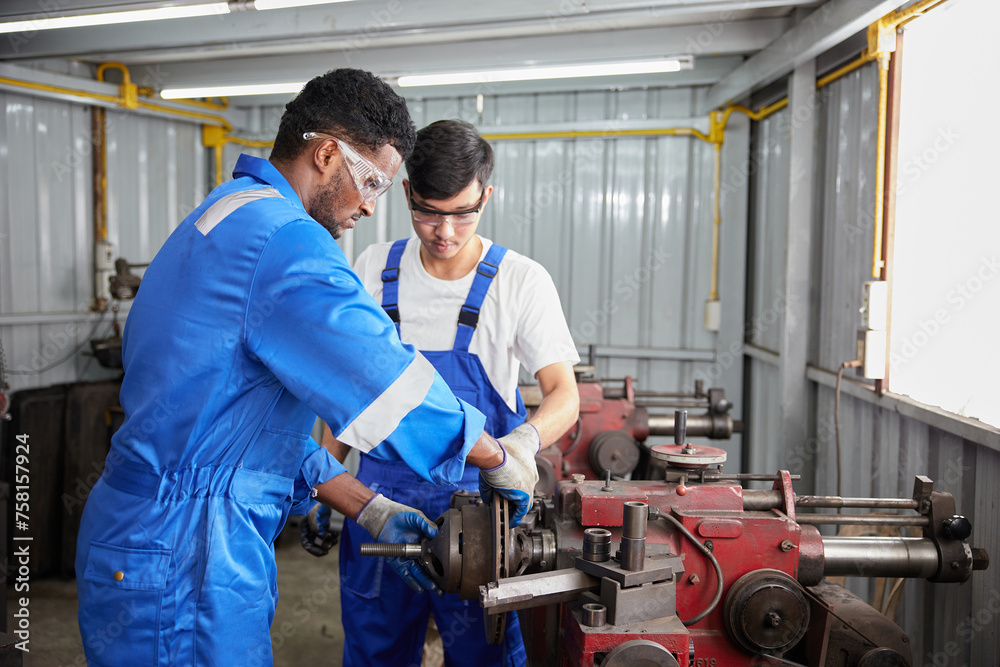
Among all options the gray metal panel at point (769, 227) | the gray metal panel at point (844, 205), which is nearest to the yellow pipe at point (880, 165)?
the gray metal panel at point (844, 205)

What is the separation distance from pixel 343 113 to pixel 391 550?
854 mm

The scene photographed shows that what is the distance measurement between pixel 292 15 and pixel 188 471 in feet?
Answer: 9.95

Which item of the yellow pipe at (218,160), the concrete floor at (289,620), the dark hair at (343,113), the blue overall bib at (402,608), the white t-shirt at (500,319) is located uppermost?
the yellow pipe at (218,160)

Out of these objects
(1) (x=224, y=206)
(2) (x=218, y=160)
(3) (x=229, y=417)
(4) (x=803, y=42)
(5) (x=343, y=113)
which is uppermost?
(4) (x=803, y=42)

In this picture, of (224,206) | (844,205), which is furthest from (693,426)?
(224,206)

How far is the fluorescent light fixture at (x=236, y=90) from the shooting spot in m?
4.23

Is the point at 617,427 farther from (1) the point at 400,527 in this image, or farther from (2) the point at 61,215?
(2) the point at 61,215

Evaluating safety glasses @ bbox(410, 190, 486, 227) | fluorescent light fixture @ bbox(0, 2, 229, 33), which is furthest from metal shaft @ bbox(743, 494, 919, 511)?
fluorescent light fixture @ bbox(0, 2, 229, 33)

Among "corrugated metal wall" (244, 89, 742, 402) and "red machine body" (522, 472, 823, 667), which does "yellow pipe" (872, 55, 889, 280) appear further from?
"corrugated metal wall" (244, 89, 742, 402)

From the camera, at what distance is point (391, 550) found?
139 cm

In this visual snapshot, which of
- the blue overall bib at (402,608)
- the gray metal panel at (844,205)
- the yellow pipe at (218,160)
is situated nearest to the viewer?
the blue overall bib at (402,608)

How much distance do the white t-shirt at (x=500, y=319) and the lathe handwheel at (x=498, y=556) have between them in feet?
2.11

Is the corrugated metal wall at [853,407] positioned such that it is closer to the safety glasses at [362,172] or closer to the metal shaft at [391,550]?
the metal shaft at [391,550]

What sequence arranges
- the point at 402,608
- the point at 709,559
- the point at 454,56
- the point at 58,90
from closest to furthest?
the point at 709,559
the point at 402,608
the point at 454,56
the point at 58,90
